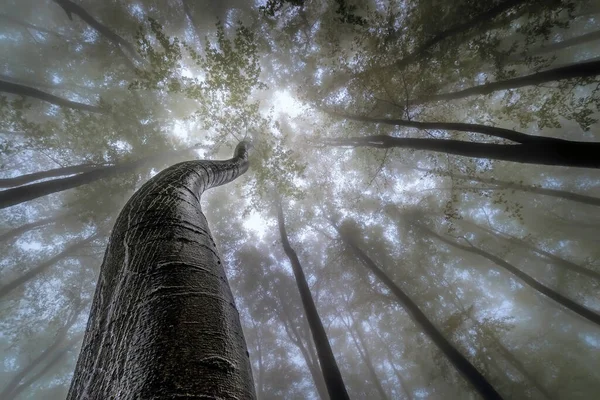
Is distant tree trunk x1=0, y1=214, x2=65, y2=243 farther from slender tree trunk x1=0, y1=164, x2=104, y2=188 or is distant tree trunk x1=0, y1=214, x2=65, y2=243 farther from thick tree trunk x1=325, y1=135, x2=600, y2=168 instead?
thick tree trunk x1=325, y1=135, x2=600, y2=168

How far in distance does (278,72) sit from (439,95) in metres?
6.87

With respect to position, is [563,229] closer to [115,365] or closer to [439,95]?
[439,95]

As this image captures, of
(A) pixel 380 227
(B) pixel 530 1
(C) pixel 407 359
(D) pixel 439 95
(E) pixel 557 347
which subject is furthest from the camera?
(C) pixel 407 359

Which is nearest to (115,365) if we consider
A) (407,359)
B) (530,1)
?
(530,1)

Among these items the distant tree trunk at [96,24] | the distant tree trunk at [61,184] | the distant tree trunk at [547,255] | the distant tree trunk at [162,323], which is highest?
the distant tree trunk at [96,24]

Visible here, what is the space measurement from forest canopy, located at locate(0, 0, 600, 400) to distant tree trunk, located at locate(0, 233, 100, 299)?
15 cm

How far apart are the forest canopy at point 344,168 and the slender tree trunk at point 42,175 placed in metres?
0.10

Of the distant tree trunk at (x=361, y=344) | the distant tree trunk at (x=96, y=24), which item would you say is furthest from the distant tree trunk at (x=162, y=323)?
the distant tree trunk at (x=361, y=344)

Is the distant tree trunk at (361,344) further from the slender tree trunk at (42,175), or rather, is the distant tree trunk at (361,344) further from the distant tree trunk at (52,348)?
the distant tree trunk at (52,348)

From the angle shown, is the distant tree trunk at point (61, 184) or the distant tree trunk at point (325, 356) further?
the distant tree trunk at point (61, 184)

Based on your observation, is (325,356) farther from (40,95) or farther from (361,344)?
(361,344)

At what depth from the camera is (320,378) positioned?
788 inches

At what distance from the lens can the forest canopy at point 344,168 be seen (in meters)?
8.05

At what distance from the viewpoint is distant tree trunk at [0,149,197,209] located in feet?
22.9
